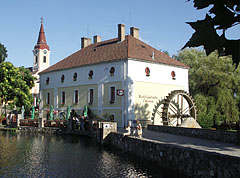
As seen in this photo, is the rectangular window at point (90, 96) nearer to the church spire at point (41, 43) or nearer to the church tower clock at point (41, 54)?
the church spire at point (41, 43)

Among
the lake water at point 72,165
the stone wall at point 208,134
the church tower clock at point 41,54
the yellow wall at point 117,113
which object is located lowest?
the lake water at point 72,165

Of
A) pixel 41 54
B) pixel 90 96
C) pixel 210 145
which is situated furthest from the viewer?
pixel 41 54

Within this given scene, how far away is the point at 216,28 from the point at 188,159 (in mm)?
8631

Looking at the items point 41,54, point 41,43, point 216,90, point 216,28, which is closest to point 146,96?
point 216,90

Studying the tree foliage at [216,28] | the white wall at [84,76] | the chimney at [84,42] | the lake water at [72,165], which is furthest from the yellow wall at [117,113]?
the tree foliage at [216,28]

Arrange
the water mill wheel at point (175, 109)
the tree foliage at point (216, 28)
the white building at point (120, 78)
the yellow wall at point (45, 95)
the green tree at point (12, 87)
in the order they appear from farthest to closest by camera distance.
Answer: the yellow wall at point (45, 95) < the green tree at point (12, 87) < the white building at point (120, 78) < the water mill wheel at point (175, 109) < the tree foliage at point (216, 28)

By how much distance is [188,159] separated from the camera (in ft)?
34.6

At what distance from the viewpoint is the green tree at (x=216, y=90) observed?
34281mm

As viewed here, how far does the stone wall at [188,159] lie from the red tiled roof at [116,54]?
18.9 meters

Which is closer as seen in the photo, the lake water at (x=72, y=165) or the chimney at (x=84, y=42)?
the lake water at (x=72, y=165)

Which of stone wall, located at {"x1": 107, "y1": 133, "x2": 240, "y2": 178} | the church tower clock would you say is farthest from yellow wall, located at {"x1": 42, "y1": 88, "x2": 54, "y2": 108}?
the church tower clock

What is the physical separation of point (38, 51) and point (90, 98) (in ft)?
163

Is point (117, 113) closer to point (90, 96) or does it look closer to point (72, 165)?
point (90, 96)

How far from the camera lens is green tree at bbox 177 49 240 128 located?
34.3 m
